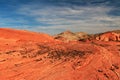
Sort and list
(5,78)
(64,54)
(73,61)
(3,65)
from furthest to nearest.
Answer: (64,54), (73,61), (3,65), (5,78)

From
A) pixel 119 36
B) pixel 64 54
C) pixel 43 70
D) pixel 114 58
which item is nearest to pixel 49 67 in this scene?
pixel 43 70

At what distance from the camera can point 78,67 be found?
1894 centimetres

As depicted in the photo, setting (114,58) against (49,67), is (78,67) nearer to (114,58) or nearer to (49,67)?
(49,67)

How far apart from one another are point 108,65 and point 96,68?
2015 millimetres

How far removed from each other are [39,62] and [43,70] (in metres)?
1.60

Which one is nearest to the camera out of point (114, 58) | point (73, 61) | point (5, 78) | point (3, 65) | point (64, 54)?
point (5, 78)

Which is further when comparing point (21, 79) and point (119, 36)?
point (119, 36)

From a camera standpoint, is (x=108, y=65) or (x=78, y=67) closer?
(x=78, y=67)

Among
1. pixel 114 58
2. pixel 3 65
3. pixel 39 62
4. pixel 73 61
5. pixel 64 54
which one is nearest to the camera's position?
pixel 3 65

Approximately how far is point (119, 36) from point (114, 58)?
3365 centimetres

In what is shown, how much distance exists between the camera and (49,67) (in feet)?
59.5

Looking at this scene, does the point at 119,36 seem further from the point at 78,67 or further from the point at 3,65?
the point at 3,65

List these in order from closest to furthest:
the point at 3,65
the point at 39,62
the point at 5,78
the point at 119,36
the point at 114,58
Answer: the point at 5,78
the point at 3,65
the point at 39,62
the point at 114,58
the point at 119,36

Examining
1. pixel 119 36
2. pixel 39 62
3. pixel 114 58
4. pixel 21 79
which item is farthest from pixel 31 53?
pixel 119 36
